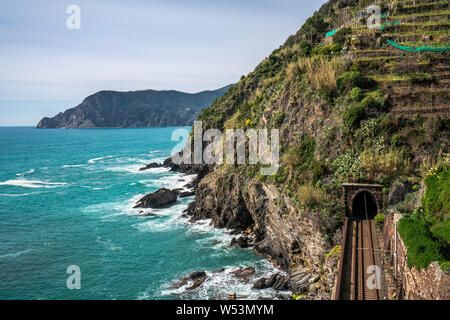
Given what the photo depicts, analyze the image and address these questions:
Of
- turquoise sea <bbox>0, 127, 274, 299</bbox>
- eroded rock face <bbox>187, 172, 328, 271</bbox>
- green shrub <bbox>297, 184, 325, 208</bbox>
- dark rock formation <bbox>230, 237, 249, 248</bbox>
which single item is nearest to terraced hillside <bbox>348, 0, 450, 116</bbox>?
green shrub <bbox>297, 184, 325, 208</bbox>

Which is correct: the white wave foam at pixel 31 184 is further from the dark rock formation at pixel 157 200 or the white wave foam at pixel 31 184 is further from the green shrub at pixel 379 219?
the green shrub at pixel 379 219

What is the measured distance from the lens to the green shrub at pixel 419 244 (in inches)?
596

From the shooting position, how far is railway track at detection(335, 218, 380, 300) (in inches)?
709

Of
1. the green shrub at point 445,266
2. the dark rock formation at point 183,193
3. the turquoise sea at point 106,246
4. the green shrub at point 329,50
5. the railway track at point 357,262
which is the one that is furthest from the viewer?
the dark rock formation at point 183,193

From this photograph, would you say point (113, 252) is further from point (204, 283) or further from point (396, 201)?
point (396, 201)

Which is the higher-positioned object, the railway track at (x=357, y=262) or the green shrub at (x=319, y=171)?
the green shrub at (x=319, y=171)

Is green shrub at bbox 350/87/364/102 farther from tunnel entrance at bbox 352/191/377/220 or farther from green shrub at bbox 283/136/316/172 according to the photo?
tunnel entrance at bbox 352/191/377/220

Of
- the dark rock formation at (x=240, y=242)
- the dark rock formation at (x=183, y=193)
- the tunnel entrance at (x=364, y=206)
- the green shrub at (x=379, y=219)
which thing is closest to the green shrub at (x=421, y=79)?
the tunnel entrance at (x=364, y=206)

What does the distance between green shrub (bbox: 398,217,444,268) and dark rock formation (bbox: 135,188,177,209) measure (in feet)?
138

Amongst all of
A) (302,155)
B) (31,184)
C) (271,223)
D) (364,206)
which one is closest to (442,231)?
(364,206)

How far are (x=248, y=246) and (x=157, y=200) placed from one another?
2208 centimetres

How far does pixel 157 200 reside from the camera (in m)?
54.7

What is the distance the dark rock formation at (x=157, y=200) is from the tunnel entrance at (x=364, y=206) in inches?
1386
